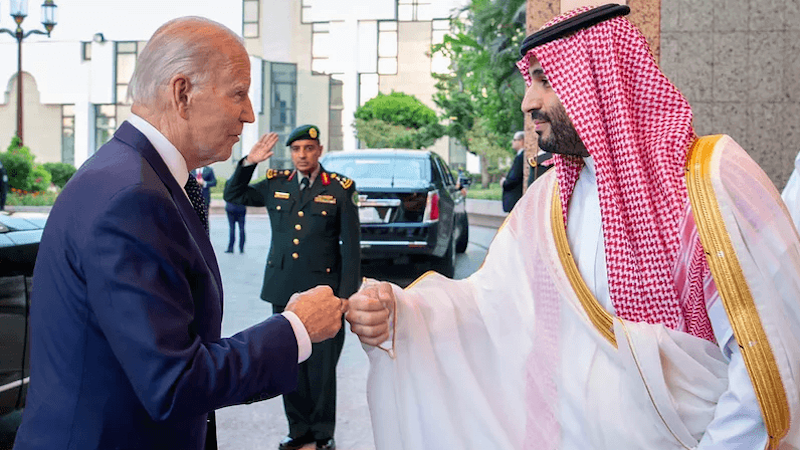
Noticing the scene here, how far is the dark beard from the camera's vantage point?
244 centimetres

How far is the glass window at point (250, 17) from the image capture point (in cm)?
5662

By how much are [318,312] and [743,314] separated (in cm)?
96

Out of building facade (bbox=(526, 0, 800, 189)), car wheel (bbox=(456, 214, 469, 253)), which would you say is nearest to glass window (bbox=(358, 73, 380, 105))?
car wheel (bbox=(456, 214, 469, 253))

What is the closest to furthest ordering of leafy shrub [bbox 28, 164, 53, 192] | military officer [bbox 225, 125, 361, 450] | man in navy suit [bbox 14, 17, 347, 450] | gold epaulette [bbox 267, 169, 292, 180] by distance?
man in navy suit [bbox 14, 17, 347, 450] → military officer [bbox 225, 125, 361, 450] → gold epaulette [bbox 267, 169, 292, 180] → leafy shrub [bbox 28, 164, 53, 192]

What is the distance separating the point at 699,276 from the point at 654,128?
0.43 meters

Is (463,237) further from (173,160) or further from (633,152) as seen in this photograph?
(173,160)

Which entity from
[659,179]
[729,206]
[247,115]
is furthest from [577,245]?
[247,115]

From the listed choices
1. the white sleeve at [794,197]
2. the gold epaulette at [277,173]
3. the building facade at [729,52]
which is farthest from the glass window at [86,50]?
the white sleeve at [794,197]

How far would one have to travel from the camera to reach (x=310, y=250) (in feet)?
17.6

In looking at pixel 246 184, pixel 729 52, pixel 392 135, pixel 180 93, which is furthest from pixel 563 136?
pixel 392 135

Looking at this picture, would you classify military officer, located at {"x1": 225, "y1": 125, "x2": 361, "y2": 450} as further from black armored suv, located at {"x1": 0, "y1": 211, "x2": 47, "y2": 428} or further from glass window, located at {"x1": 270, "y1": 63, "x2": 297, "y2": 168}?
glass window, located at {"x1": 270, "y1": 63, "x2": 297, "y2": 168}

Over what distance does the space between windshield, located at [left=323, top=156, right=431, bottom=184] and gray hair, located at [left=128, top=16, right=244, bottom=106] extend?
9.72 m

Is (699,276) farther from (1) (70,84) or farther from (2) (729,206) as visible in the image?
(1) (70,84)

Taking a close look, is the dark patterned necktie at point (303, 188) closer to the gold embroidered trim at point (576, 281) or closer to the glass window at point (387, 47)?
the gold embroidered trim at point (576, 281)
